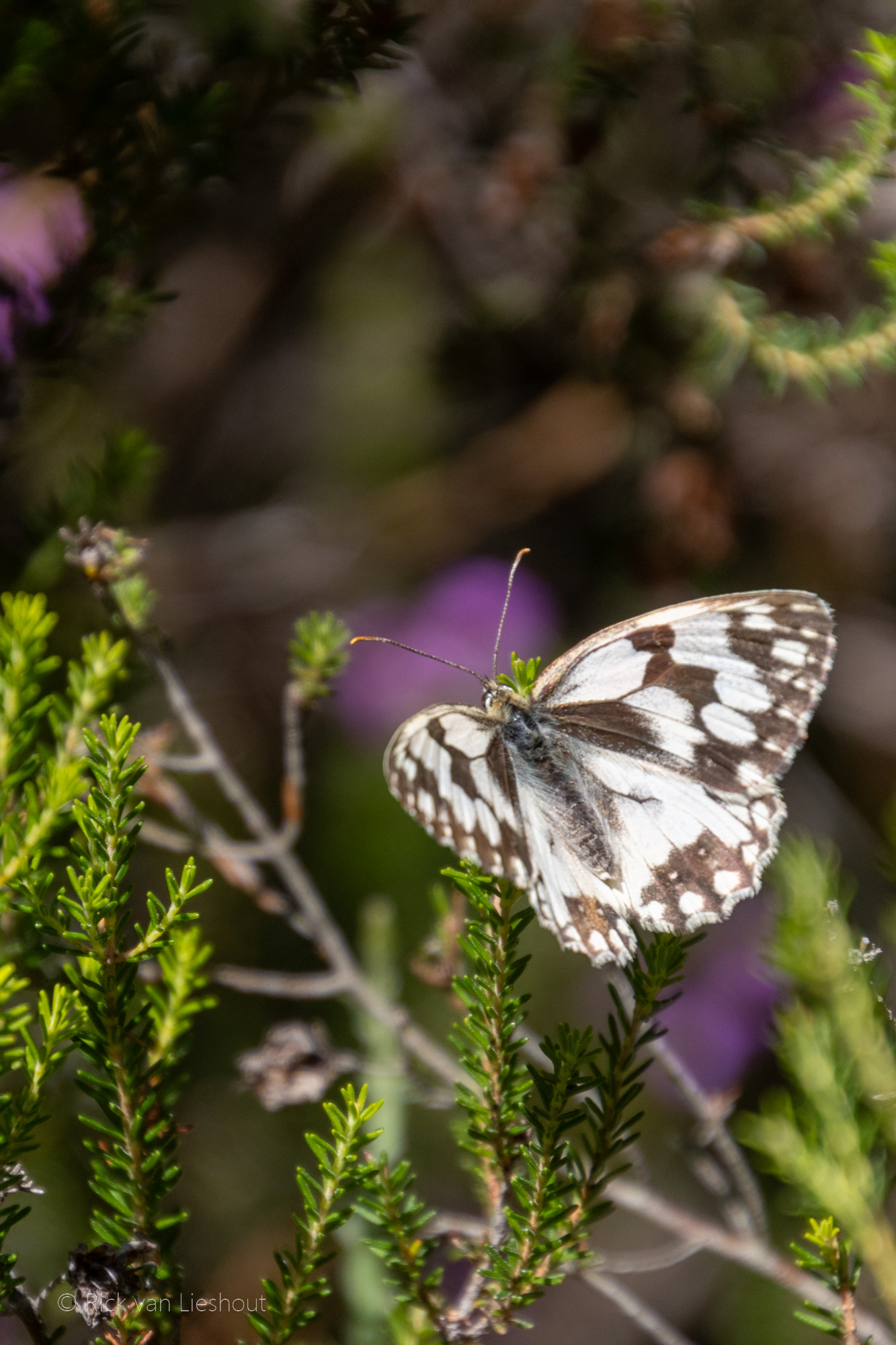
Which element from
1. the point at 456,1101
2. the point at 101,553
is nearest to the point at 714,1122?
the point at 456,1101

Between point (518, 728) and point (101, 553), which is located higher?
point (101, 553)

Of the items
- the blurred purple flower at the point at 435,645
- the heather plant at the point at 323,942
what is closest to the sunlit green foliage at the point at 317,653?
the heather plant at the point at 323,942

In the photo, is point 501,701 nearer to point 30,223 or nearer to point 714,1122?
point 714,1122

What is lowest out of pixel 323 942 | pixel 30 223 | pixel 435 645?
pixel 435 645

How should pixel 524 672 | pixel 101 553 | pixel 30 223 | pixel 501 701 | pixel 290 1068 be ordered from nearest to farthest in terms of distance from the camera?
1. pixel 524 672
2. pixel 101 553
3. pixel 290 1068
4. pixel 501 701
5. pixel 30 223

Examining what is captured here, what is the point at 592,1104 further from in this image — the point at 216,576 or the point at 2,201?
the point at 2,201

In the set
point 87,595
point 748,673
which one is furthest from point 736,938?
point 87,595
